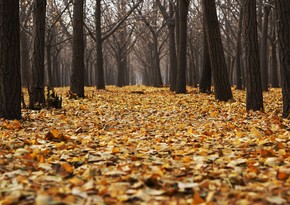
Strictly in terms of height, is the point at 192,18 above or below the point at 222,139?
above

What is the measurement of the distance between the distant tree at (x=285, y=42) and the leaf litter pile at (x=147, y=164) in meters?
0.63

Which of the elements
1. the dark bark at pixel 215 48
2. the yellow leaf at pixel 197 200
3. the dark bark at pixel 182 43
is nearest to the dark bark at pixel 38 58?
the dark bark at pixel 215 48

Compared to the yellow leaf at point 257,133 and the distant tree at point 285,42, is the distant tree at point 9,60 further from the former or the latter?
the distant tree at point 285,42

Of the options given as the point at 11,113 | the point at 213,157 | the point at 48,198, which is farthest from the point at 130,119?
the point at 48,198

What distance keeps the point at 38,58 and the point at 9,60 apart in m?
2.40

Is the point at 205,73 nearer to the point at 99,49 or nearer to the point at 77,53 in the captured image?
the point at 77,53

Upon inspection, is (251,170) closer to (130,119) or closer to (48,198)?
(48,198)

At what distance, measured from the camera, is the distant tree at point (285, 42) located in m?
6.50

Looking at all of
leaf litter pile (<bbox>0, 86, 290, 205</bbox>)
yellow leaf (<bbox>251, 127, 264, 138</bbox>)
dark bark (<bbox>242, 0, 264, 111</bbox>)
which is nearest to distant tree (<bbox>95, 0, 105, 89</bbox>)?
dark bark (<bbox>242, 0, 264, 111</bbox>)

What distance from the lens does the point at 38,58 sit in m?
9.15

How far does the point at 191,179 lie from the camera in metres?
3.07

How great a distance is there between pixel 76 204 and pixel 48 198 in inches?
8.3

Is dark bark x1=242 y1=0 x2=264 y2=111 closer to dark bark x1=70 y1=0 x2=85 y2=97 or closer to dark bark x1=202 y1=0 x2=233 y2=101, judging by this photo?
dark bark x1=202 y1=0 x2=233 y2=101

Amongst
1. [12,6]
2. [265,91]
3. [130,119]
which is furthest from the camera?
[265,91]
